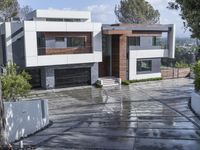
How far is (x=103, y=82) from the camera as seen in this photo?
33062mm

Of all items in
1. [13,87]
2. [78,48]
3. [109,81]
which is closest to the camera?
[13,87]

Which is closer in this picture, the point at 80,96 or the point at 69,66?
the point at 80,96

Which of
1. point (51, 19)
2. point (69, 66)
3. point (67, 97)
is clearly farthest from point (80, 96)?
point (51, 19)

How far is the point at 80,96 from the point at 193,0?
18.8m

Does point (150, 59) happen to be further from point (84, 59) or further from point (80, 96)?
point (80, 96)

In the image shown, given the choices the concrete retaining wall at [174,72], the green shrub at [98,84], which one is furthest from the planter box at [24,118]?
the concrete retaining wall at [174,72]

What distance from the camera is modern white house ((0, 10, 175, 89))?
28.8 metres

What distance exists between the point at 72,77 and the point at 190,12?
76.4 feet

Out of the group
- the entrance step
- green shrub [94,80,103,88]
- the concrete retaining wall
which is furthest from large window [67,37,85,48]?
the concrete retaining wall

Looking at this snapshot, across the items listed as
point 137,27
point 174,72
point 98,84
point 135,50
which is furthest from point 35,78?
point 174,72

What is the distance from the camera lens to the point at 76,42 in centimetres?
3170

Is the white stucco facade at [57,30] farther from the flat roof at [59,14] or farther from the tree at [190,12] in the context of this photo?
the tree at [190,12]

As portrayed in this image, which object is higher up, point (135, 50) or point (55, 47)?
point (55, 47)

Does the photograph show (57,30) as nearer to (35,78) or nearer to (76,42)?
(76,42)
